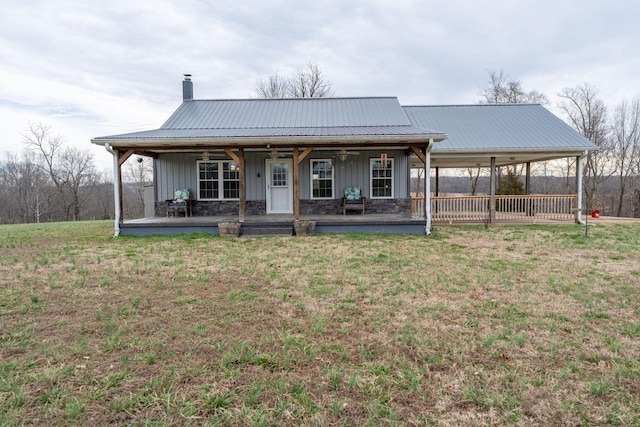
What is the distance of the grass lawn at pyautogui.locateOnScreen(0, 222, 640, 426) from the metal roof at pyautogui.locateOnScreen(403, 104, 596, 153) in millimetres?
6482

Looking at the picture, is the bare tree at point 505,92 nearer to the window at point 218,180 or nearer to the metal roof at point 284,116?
the metal roof at point 284,116

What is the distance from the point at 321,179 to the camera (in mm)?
11852

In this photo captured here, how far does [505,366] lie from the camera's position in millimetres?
2666

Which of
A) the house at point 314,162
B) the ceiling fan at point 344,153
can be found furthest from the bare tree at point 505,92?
the ceiling fan at point 344,153

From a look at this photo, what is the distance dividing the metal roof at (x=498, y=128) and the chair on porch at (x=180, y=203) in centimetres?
801

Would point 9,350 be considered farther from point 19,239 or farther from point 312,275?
point 19,239

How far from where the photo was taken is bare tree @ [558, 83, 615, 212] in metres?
24.1

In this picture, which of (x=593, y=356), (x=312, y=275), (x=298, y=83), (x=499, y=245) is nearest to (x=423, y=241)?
(x=499, y=245)

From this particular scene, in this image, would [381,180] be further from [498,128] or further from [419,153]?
[498,128]

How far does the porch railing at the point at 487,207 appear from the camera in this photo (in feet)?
39.3

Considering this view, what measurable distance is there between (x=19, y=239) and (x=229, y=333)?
361 inches

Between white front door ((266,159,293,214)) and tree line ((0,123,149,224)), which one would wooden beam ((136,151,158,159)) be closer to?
white front door ((266,159,293,214))

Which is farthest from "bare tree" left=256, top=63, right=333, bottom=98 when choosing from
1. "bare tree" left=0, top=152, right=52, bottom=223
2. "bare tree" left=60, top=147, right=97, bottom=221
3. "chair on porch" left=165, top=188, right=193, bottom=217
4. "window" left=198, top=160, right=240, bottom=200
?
"bare tree" left=0, top=152, right=52, bottom=223

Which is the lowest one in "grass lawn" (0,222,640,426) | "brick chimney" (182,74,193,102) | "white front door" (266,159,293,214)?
"grass lawn" (0,222,640,426)
